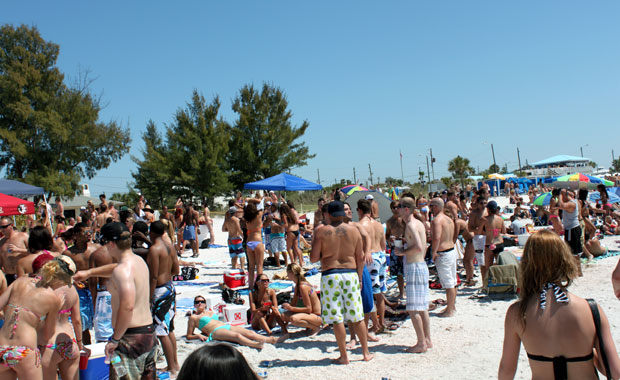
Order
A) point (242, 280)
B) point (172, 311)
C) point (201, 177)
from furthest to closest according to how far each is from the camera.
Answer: point (201, 177) → point (242, 280) → point (172, 311)

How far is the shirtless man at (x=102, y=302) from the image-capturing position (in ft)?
15.6

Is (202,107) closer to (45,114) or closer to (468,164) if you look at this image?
(45,114)

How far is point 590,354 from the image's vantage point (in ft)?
6.72

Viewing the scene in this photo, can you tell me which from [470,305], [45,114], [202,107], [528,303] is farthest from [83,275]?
[202,107]

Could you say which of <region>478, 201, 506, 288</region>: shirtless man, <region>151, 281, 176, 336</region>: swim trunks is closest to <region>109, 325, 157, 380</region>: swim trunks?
<region>151, 281, 176, 336</region>: swim trunks

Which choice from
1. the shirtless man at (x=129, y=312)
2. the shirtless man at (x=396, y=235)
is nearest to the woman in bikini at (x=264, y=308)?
the shirtless man at (x=396, y=235)

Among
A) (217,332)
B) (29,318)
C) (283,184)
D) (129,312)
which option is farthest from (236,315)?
(283,184)

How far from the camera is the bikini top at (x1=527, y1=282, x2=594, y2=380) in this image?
80.6 inches

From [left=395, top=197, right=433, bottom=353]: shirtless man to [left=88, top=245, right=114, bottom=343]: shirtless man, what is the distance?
328cm

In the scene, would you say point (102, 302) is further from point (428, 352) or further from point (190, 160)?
point (190, 160)

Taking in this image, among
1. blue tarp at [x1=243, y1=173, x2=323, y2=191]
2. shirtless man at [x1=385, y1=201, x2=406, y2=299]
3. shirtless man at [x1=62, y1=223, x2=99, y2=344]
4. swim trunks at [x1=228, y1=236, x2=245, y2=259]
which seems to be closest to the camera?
shirtless man at [x1=62, y1=223, x2=99, y2=344]

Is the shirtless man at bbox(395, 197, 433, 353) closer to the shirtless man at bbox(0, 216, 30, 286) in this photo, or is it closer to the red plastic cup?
the red plastic cup

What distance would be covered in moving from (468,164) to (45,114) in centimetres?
3786

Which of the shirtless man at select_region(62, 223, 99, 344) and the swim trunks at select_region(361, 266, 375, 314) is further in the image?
the swim trunks at select_region(361, 266, 375, 314)
